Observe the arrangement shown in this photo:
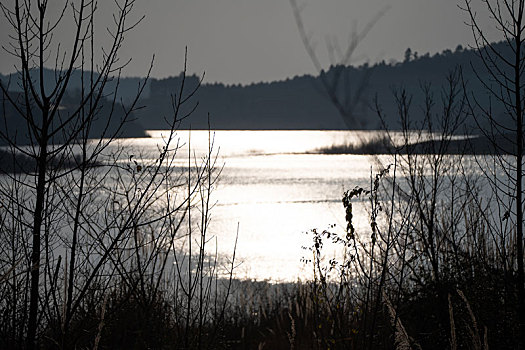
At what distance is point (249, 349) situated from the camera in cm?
855

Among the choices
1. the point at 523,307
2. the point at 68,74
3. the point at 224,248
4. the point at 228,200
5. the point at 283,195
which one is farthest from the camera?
the point at 283,195

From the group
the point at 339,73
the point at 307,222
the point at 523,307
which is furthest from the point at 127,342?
the point at 307,222

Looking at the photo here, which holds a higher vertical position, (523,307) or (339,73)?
(339,73)

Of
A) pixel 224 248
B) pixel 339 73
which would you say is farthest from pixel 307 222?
pixel 339 73

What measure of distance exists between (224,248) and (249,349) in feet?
56.4

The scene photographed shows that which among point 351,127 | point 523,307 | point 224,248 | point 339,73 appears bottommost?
point 224,248

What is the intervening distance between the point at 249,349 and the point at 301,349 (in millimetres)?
1997

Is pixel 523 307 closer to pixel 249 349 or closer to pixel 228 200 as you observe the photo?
pixel 249 349

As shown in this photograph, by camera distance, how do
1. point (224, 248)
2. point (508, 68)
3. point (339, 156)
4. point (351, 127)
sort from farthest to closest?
point (339, 156) → point (224, 248) → point (508, 68) → point (351, 127)

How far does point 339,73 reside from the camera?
2.34 meters

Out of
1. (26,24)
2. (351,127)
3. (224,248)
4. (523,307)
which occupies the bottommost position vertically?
(224,248)

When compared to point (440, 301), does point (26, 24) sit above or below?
above

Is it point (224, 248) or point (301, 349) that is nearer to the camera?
point (301, 349)

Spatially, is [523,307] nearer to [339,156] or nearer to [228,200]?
[228,200]
